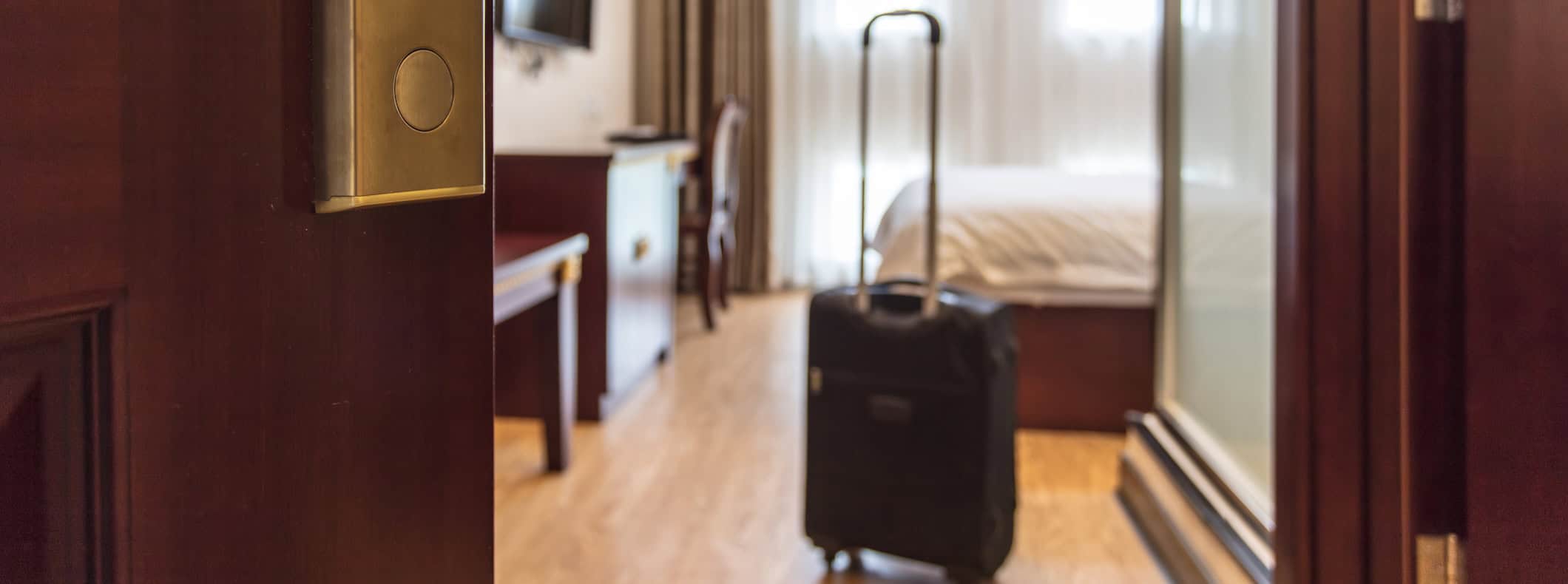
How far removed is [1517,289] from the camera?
1206 mm

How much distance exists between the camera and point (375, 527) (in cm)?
51

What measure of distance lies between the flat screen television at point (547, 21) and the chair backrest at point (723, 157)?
0.62m

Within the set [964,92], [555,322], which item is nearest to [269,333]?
[555,322]

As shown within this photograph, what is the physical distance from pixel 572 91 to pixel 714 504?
257 centimetres

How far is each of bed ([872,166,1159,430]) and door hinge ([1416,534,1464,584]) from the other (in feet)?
5.34

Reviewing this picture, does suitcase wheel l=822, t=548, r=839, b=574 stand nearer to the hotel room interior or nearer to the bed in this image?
the hotel room interior

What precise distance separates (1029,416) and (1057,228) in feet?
1.67

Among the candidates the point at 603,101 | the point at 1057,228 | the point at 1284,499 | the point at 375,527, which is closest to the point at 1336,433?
the point at 1284,499

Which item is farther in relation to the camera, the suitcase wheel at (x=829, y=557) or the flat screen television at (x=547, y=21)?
the flat screen television at (x=547, y=21)

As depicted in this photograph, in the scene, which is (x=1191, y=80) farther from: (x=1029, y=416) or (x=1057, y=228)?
(x=1029, y=416)

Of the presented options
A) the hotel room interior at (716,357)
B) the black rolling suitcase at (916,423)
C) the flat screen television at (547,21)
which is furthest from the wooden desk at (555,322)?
the flat screen television at (547,21)

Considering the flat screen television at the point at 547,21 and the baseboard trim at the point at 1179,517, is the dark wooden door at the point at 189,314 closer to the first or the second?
the baseboard trim at the point at 1179,517

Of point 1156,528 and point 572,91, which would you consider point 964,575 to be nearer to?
point 1156,528

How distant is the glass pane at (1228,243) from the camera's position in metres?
1.71
